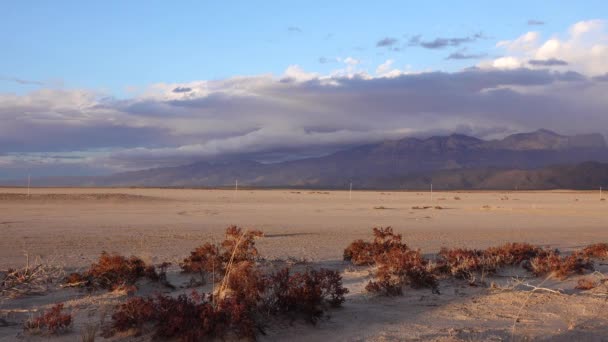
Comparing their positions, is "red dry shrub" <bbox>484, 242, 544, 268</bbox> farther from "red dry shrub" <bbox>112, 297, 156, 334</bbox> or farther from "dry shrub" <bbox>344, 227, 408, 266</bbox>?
"red dry shrub" <bbox>112, 297, 156, 334</bbox>

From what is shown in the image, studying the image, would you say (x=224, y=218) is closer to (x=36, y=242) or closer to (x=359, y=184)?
(x=36, y=242)

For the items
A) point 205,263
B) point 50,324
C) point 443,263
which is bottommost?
point 50,324

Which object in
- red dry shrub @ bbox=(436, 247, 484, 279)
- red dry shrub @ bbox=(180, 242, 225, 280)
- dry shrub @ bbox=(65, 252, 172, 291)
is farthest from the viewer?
red dry shrub @ bbox=(180, 242, 225, 280)

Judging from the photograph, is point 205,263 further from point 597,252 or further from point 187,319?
point 597,252

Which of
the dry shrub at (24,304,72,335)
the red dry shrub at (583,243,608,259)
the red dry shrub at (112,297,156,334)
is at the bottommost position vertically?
the dry shrub at (24,304,72,335)

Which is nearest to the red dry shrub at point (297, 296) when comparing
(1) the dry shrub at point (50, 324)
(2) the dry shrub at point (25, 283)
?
(1) the dry shrub at point (50, 324)

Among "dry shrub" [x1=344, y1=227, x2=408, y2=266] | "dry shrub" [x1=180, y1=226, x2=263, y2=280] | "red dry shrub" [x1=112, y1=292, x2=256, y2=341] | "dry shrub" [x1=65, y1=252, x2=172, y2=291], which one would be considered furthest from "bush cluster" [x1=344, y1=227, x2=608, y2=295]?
"dry shrub" [x1=65, y1=252, x2=172, y2=291]

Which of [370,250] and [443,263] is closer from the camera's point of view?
[443,263]

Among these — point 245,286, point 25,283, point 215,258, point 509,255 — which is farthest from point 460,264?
point 25,283

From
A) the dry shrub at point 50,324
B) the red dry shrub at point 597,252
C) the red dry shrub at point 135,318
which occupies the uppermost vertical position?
the red dry shrub at point 597,252

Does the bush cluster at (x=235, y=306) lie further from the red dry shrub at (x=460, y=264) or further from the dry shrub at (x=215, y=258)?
the dry shrub at (x=215, y=258)

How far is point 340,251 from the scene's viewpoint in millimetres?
17641

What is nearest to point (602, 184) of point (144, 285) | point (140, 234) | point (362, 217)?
point (362, 217)

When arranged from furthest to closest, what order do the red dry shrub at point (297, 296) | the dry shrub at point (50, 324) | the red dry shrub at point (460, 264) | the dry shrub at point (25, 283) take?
the red dry shrub at point (460, 264) < the dry shrub at point (25, 283) < the red dry shrub at point (297, 296) < the dry shrub at point (50, 324)
